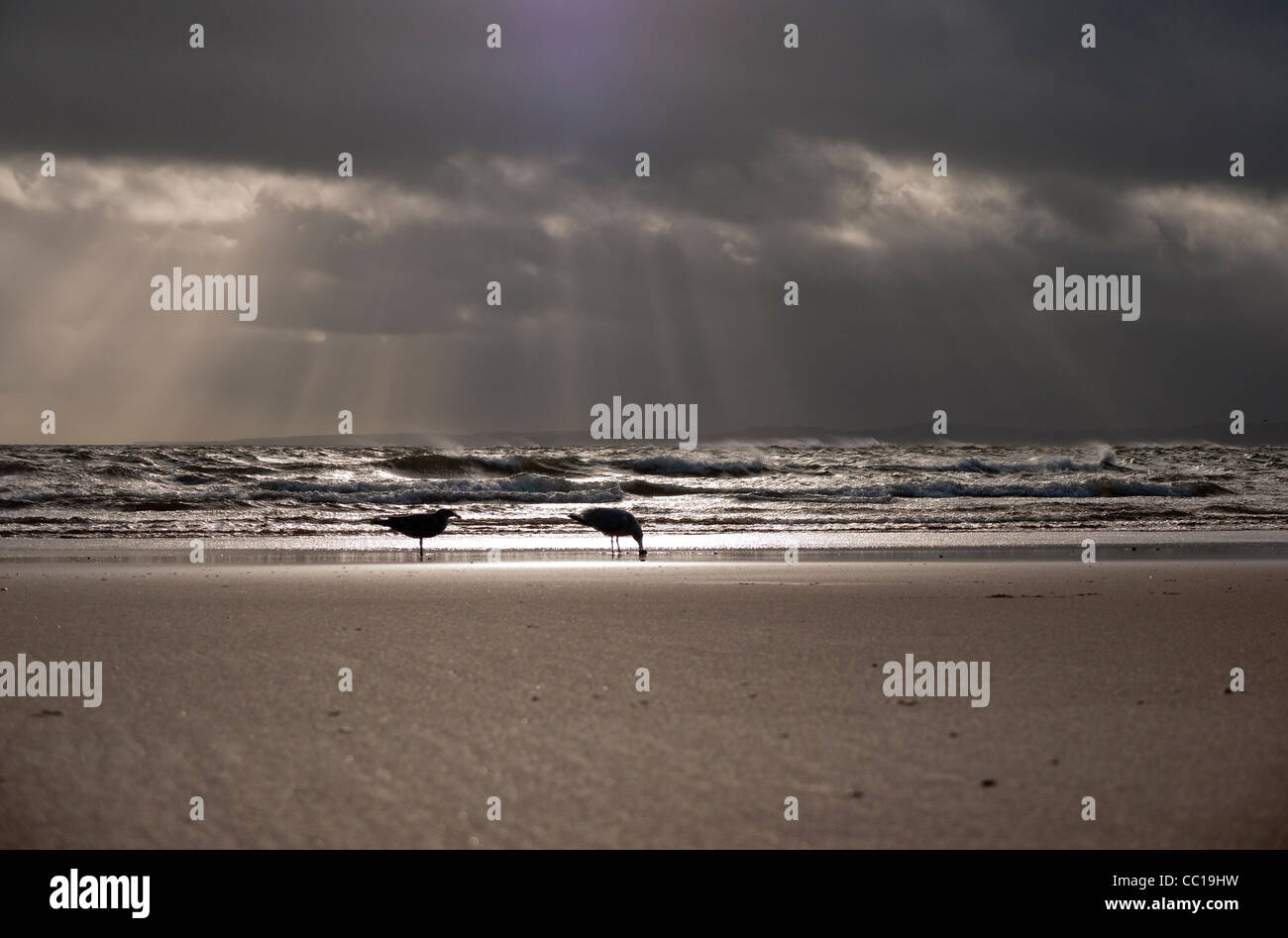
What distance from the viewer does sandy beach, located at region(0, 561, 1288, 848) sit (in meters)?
3.65

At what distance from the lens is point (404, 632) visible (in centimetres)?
779

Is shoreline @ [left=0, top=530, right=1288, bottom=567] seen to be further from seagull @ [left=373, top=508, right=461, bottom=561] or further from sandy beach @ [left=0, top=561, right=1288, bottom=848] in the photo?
sandy beach @ [left=0, top=561, right=1288, bottom=848]

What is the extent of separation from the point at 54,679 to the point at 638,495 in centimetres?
3295

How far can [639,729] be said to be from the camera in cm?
488

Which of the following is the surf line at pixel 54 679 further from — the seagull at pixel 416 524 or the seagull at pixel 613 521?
the seagull at pixel 613 521

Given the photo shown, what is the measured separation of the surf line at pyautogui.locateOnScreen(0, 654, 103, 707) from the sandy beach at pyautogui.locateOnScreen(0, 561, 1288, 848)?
115mm

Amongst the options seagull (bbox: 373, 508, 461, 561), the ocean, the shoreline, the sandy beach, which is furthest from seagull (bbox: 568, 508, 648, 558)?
the sandy beach

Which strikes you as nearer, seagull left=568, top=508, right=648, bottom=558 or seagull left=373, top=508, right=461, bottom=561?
seagull left=568, top=508, right=648, bottom=558

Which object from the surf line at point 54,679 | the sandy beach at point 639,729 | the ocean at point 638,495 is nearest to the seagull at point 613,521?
the ocean at point 638,495

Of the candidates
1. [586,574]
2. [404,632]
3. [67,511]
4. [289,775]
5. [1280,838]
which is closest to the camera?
[1280,838]

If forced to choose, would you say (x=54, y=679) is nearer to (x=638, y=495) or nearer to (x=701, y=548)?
(x=701, y=548)

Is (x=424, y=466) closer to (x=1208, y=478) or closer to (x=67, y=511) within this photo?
(x=67, y=511)
